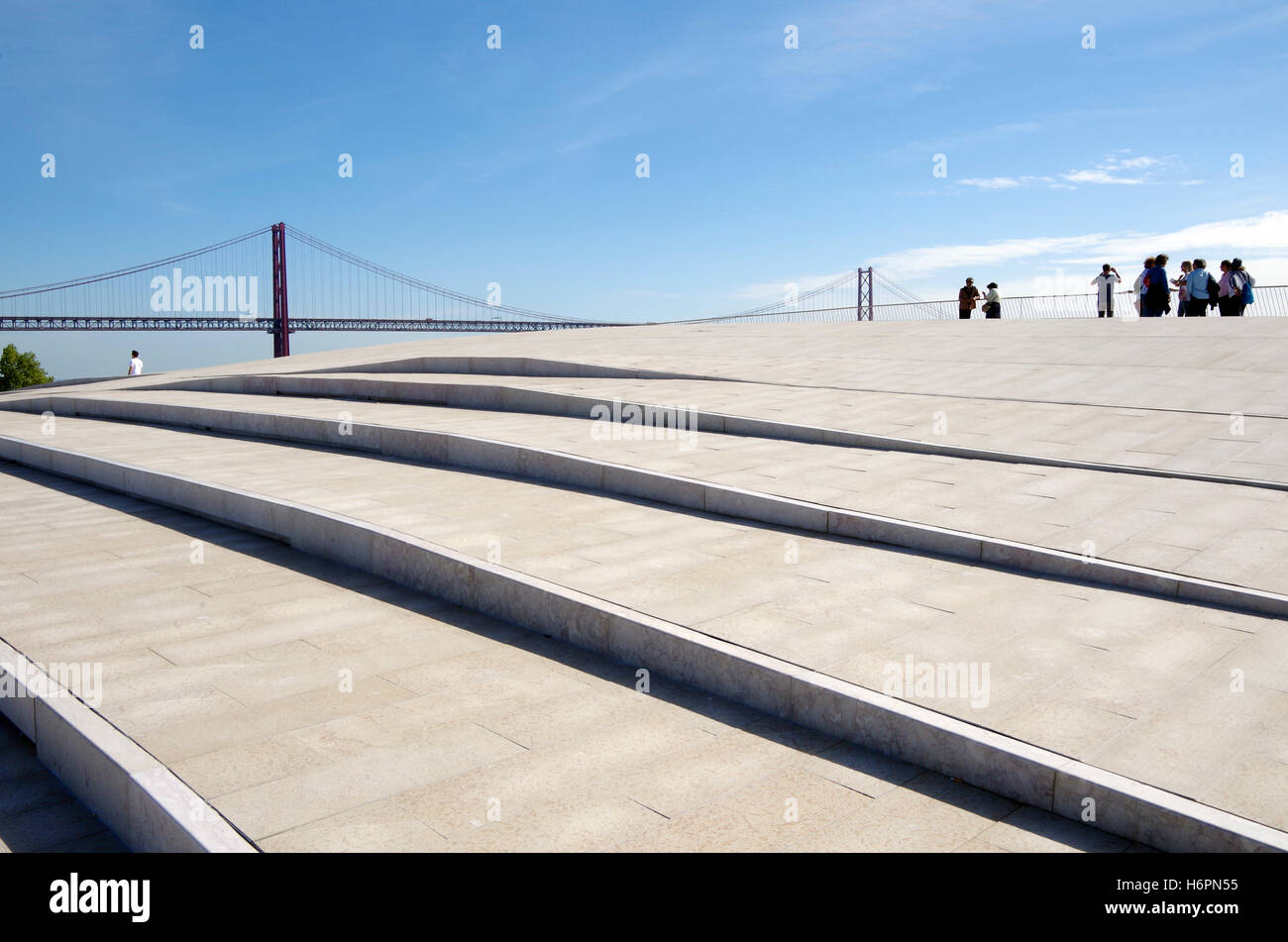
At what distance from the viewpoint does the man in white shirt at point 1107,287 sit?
63.6 ft

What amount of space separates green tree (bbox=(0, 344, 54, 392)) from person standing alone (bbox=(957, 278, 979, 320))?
250ft

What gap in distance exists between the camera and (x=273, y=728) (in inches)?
153

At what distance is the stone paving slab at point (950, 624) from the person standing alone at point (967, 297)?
15887 millimetres

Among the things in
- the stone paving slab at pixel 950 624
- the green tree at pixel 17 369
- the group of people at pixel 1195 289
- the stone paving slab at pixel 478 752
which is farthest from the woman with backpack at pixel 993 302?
the green tree at pixel 17 369

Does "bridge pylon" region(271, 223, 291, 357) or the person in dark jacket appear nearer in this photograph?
the person in dark jacket

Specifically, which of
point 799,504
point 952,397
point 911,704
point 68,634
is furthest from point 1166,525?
point 68,634

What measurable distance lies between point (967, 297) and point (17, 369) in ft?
259

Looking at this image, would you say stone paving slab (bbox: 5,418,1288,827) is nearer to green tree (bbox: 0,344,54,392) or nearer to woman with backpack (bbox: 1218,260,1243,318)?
woman with backpack (bbox: 1218,260,1243,318)

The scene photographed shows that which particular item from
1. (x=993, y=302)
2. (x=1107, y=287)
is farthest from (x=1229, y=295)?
(x=993, y=302)

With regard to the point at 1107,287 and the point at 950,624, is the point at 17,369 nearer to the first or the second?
the point at 1107,287

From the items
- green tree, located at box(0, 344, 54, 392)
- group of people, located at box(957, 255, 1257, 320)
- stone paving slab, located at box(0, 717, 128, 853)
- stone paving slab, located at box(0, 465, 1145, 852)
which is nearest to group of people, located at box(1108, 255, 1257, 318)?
group of people, located at box(957, 255, 1257, 320)

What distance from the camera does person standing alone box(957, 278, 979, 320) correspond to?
20.7 meters
